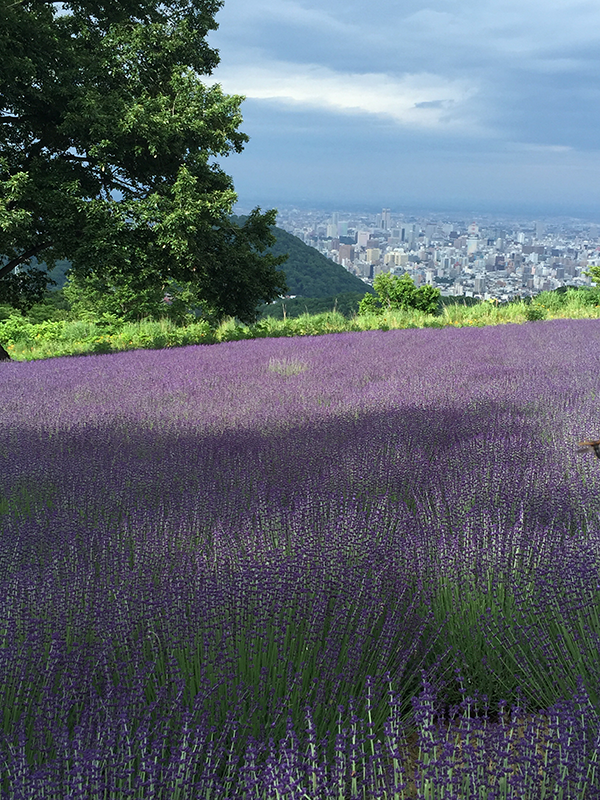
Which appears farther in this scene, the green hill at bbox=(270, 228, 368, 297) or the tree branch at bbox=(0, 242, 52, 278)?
the green hill at bbox=(270, 228, 368, 297)

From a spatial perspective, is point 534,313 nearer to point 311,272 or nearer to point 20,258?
point 20,258

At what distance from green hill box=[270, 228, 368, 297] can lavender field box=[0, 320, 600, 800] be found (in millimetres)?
42166

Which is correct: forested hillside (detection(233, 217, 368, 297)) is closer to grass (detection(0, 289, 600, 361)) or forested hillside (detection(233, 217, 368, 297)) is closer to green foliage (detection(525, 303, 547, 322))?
grass (detection(0, 289, 600, 361))

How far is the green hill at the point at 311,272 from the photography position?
46938 millimetres

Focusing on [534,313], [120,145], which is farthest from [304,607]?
[534,313]

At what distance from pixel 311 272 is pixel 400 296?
30753mm

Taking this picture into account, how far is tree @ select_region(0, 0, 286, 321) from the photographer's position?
1169 centimetres

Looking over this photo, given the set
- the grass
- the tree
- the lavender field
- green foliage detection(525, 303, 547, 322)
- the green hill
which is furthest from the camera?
the green hill

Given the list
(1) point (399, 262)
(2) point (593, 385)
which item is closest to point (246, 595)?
(2) point (593, 385)

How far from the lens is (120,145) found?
12180mm

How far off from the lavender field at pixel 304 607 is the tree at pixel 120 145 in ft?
26.8

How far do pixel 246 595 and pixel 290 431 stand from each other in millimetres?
2142

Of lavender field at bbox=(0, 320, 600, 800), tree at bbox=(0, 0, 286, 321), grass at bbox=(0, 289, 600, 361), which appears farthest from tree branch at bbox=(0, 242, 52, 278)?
lavender field at bbox=(0, 320, 600, 800)

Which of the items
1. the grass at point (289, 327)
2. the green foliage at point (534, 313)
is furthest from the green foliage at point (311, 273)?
the green foliage at point (534, 313)
